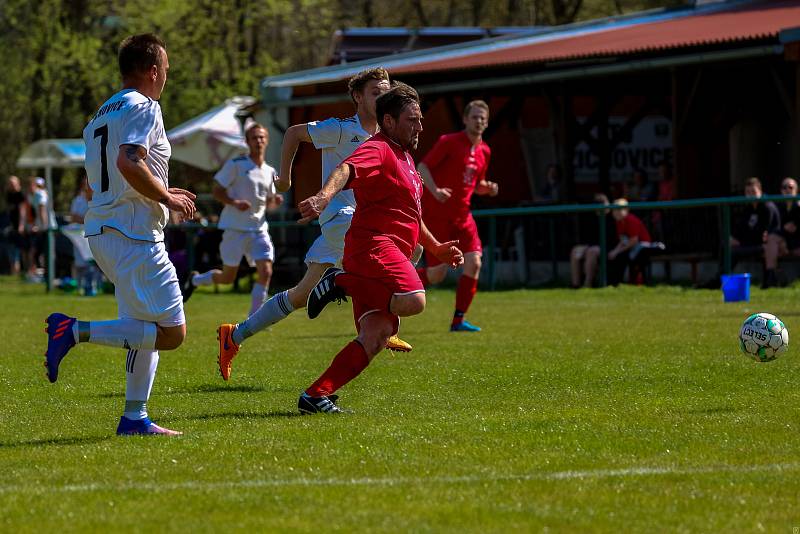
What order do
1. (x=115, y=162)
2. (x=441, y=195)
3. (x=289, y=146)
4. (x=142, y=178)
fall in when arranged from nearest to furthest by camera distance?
1. (x=142, y=178)
2. (x=115, y=162)
3. (x=289, y=146)
4. (x=441, y=195)

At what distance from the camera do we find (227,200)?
15.2 m

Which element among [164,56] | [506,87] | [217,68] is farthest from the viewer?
[217,68]

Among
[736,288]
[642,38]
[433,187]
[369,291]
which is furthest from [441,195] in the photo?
[642,38]

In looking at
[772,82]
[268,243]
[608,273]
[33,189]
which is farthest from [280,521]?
[33,189]

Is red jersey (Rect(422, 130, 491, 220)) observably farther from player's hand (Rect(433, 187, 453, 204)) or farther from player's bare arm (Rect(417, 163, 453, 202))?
player's hand (Rect(433, 187, 453, 204))

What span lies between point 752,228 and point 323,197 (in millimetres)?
13747

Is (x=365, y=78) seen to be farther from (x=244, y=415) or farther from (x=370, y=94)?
(x=244, y=415)

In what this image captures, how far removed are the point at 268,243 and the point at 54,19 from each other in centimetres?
2988

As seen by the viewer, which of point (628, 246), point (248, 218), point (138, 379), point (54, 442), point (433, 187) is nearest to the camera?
point (54, 442)

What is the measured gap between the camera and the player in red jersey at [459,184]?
14.3 meters

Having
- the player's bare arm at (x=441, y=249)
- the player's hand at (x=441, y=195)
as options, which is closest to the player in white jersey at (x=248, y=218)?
the player's hand at (x=441, y=195)

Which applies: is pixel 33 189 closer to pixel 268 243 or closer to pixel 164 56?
pixel 268 243

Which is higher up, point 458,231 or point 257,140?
point 257,140

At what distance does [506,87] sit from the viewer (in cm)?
2609
